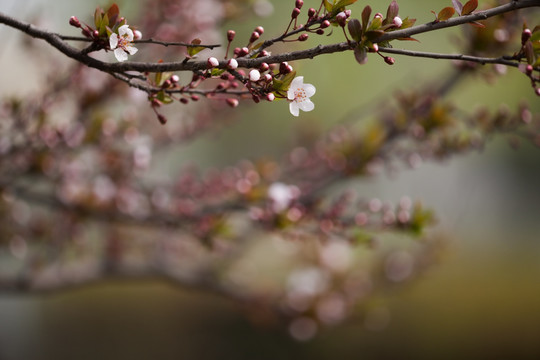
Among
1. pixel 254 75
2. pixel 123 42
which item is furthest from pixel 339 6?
pixel 123 42

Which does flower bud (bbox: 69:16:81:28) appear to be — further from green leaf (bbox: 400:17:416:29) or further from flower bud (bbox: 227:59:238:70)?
green leaf (bbox: 400:17:416:29)

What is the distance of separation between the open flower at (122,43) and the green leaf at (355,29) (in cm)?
25

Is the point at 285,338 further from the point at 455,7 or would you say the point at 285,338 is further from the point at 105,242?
the point at 455,7

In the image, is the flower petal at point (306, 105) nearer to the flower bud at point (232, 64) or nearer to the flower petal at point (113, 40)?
the flower bud at point (232, 64)

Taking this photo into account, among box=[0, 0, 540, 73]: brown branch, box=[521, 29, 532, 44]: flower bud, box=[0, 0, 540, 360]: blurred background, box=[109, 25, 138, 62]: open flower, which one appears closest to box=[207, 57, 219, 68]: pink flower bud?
box=[0, 0, 540, 73]: brown branch

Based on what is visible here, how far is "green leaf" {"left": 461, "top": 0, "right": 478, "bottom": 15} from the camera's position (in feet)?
1.71

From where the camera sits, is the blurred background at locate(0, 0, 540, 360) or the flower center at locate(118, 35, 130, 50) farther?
the blurred background at locate(0, 0, 540, 360)

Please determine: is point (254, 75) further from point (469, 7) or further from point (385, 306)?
point (385, 306)

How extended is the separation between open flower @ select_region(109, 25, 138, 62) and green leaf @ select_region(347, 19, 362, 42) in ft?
0.81

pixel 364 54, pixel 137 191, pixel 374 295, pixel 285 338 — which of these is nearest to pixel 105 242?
pixel 137 191

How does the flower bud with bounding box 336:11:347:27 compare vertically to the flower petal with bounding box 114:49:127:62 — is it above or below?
above

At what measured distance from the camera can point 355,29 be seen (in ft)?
1.72

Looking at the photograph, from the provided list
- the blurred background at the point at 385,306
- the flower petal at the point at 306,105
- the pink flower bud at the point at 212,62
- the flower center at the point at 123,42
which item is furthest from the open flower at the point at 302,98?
the blurred background at the point at 385,306

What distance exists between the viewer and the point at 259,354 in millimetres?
3965
